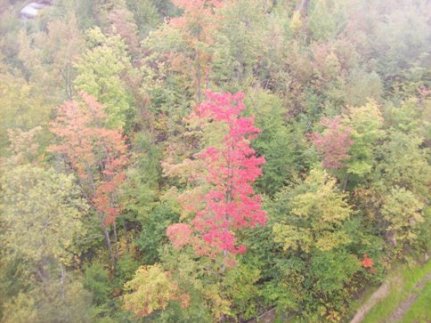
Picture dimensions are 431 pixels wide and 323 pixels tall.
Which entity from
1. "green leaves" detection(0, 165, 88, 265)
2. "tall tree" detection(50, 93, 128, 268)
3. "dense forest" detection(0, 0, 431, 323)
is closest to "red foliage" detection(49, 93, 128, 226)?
"tall tree" detection(50, 93, 128, 268)

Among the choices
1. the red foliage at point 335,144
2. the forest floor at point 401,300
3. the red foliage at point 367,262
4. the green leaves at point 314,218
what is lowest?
the forest floor at point 401,300

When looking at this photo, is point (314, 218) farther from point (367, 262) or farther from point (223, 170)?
point (223, 170)

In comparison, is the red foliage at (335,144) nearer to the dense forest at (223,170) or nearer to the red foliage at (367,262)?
the dense forest at (223,170)

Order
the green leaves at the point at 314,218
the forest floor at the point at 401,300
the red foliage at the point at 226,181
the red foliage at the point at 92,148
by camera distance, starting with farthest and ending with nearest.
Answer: the forest floor at the point at 401,300
the red foliage at the point at 92,148
the green leaves at the point at 314,218
the red foliage at the point at 226,181

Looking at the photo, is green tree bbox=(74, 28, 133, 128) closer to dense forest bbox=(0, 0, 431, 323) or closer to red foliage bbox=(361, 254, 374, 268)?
dense forest bbox=(0, 0, 431, 323)

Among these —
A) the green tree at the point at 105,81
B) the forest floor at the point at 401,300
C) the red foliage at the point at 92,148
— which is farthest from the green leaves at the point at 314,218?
the green tree at the point at 105,81

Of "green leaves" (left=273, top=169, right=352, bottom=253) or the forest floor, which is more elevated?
"green leaves" (left=273, top=169, right=352, bottom=253)
